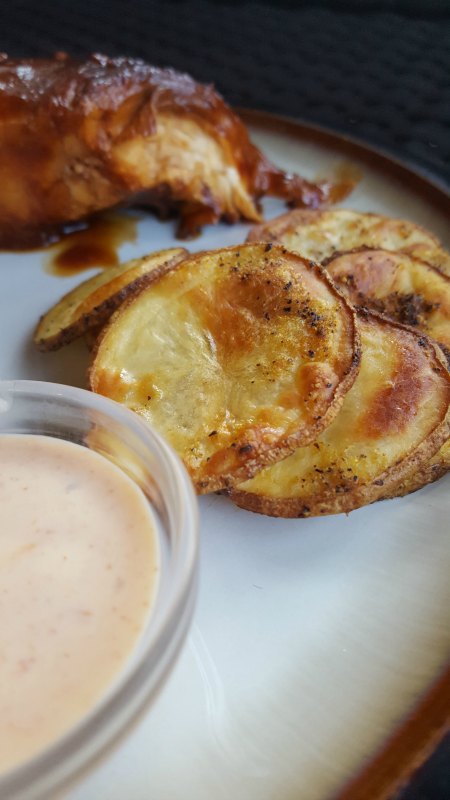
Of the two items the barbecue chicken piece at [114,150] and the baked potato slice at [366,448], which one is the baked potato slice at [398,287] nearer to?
the baked potato slice at [366,448]

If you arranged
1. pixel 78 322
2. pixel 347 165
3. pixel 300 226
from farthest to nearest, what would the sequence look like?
pixel 347 165 → pixel 300 226 → pixel 78 322

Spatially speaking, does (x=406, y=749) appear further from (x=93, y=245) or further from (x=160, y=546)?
(x=93, y=245)

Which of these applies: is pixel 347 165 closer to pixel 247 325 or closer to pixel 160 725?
pixel 247 325

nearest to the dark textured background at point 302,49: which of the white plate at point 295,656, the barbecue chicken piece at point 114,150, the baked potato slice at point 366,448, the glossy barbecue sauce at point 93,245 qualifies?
the barbecue chicken piece at point 114,150

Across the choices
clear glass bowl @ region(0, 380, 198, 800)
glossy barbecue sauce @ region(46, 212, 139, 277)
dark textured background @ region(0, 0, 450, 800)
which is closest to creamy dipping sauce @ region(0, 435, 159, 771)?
clear glass bowl @ region(0, 380, 198, 800)

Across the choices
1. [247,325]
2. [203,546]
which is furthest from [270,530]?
[247,325]

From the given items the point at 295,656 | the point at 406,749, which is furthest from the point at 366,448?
the point at 406,749

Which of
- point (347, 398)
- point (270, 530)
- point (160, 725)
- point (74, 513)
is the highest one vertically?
point (347, 398)
